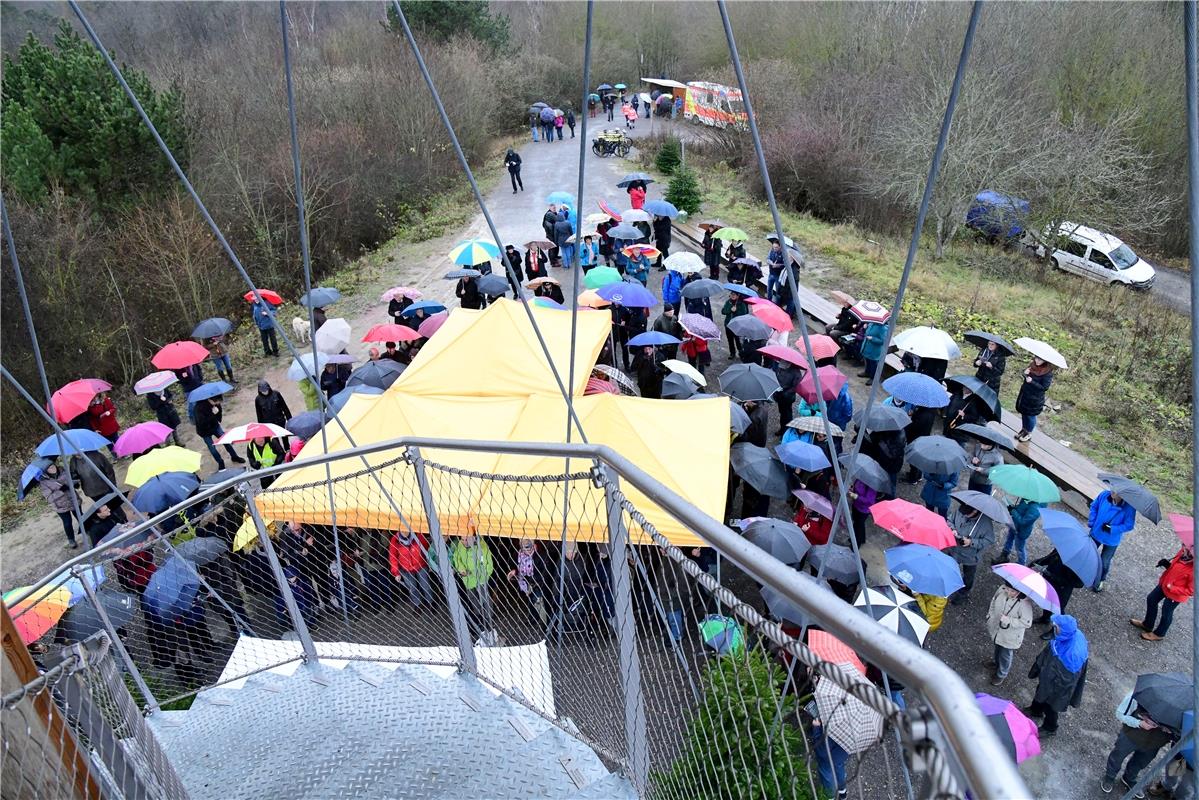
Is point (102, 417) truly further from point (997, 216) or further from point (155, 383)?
point (997, 216)

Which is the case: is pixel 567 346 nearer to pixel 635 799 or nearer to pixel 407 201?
pixel 635 799

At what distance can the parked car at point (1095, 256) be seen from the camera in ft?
58.7

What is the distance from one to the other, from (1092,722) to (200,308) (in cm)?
1531

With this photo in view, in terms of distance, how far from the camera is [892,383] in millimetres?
8047

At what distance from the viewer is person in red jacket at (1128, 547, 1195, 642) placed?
6055mm

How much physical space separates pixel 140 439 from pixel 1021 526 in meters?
9.06

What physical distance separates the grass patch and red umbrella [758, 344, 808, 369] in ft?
13.2

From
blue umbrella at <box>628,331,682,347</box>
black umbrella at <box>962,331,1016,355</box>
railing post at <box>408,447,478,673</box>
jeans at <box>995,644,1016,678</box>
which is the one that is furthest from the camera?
blue umbrella at <box>628,331,682,347</box>

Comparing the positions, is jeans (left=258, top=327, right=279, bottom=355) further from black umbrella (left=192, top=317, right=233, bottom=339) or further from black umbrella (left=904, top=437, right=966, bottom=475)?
black umbrella (left=904, top=437, right=966, bottom=475)

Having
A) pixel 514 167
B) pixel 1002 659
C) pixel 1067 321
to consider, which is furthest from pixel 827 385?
pixel 514 167

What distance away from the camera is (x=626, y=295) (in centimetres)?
1019

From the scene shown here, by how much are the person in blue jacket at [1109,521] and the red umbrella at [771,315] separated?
13.3ft

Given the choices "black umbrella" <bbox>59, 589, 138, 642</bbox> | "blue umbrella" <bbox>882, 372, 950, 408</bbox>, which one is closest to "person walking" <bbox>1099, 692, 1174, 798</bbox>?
"blue umbrella" <bbox>882, 372, 950, 408</bbox>

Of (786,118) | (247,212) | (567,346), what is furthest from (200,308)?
(786,118)
